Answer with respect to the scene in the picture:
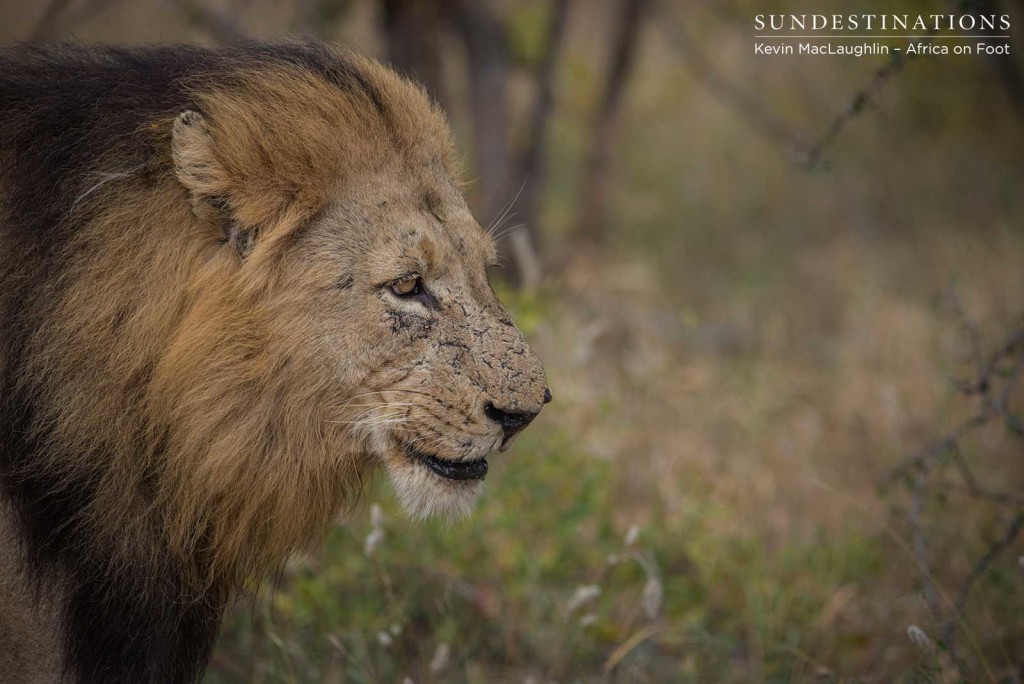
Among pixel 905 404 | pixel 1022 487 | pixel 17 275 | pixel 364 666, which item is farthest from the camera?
pixel 905 404

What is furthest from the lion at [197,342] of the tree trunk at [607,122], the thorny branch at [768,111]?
the tree trunk at [607,122]

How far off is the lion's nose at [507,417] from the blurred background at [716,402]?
67 centimetres

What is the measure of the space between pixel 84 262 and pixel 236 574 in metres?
1.01

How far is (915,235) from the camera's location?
10742 mm

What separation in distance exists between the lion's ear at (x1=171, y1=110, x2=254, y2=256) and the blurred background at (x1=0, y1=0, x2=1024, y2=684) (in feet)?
4.03

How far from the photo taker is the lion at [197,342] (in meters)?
2.60

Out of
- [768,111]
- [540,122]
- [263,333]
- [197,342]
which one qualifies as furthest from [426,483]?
[768,111]

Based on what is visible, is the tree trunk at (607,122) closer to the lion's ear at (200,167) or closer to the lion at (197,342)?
the lion at (197,342)

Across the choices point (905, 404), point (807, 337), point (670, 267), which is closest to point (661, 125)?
point (670, 267)

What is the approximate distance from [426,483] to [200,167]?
1068 millimetres

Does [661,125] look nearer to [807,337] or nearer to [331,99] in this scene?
[807,337]

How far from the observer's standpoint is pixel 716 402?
7.13 m

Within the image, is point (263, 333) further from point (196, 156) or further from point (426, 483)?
point (426, 483)

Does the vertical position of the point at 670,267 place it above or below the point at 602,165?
below
